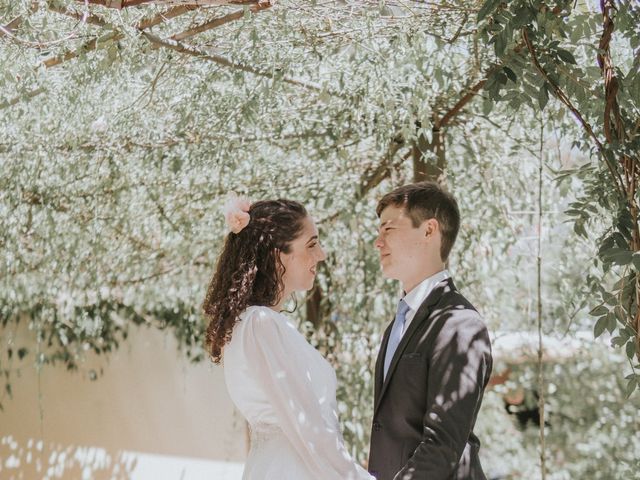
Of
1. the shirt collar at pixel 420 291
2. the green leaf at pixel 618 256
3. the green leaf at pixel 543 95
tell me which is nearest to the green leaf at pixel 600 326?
the green leaf at pixel 618 256

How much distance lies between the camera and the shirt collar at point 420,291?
2.21 meters

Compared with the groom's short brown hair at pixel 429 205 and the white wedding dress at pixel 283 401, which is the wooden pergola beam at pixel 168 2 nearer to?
the groom's short brown hair at pixel 429 205

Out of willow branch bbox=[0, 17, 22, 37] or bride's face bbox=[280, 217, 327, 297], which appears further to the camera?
willow branch bbox=[0, 17, 22, 37]

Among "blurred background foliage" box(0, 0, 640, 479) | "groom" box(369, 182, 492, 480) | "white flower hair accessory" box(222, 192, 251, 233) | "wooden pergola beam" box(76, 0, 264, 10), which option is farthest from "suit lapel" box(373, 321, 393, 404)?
"wooden pergola beam" box(76, 0, 264, 10)

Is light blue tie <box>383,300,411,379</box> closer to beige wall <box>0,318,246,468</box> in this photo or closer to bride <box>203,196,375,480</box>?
bride <box>203,196,375,480</box>

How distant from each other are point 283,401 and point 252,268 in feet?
1.20

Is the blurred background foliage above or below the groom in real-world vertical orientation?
above

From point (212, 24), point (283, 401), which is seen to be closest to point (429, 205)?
point (283, 401)

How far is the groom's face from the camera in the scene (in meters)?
2.26

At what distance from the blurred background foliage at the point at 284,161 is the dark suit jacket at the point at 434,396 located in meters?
0.50

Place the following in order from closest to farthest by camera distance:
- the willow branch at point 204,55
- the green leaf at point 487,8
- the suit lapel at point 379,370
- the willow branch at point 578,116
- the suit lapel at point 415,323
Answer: the green leaf at point 487,8 → the willow branch at point 578,116 → the suit lapel at point 415,323 → the suit lapel at point 379,370 → the willow branch at point 204,55

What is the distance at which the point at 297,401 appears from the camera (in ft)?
6.64

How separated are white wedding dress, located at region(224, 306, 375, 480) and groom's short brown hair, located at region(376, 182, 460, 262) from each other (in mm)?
447

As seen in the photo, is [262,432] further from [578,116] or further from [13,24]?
[13,24]
